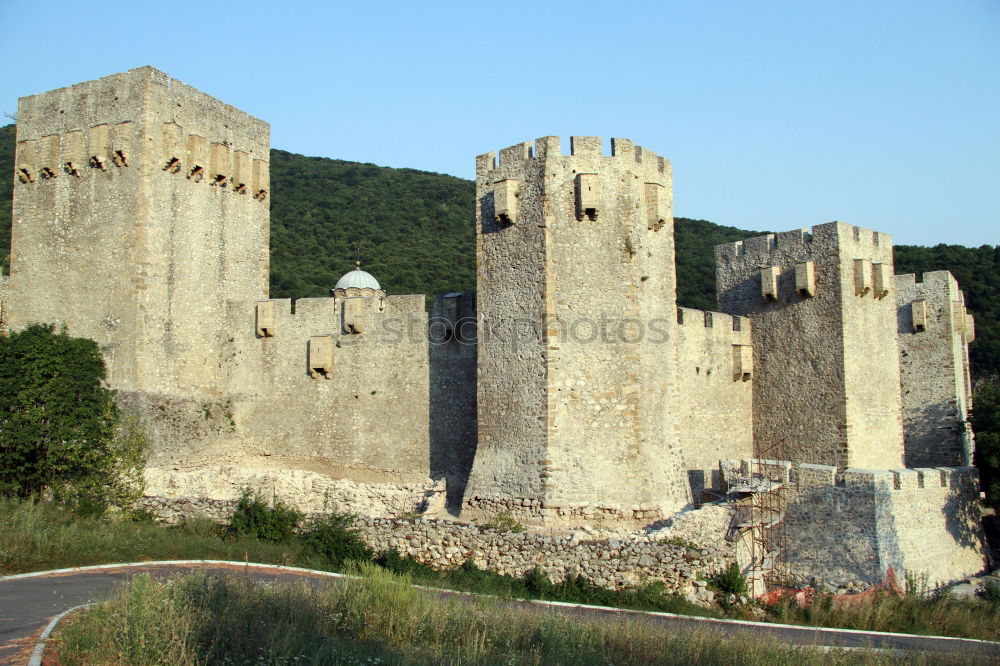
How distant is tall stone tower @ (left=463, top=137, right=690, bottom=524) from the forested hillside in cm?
1670

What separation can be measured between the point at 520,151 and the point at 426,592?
26.9ft

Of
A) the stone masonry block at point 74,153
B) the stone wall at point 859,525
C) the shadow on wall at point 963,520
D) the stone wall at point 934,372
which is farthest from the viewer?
the stone wall at point 934,372

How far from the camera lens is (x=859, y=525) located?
15.1 meters

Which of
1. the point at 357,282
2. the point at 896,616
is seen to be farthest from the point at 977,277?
the point at 896,616

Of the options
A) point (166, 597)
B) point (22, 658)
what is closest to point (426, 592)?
point (166, 597)

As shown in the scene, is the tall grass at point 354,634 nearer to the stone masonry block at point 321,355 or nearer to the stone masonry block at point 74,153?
the stone masonry block at point 321,355

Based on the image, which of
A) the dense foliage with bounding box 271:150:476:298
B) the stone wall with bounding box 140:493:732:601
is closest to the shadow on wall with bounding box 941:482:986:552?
the stone wall with bounding box 140:493:732:601

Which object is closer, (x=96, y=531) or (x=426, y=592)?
(x=426, y=592)

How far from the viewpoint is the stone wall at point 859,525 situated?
15016 mm

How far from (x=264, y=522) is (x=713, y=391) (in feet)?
32.2

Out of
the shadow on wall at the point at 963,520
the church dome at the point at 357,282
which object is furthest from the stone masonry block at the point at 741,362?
the church dome at the point at 357,282

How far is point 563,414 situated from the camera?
14992 mm

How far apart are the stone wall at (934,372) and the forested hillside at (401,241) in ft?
36.6

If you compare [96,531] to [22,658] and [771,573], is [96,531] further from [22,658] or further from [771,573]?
[771,573]
